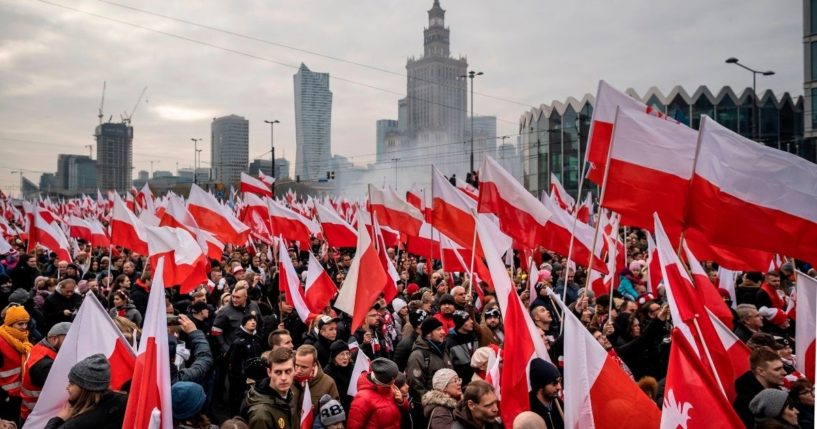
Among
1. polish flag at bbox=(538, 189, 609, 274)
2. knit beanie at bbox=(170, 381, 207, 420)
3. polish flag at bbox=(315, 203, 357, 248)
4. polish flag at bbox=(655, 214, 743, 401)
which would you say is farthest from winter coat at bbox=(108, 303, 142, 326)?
polish flag at bbox=(655, 214, 743, 401)

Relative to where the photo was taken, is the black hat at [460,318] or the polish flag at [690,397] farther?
the black hat at [460,318]

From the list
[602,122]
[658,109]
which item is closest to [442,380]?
[602,122]

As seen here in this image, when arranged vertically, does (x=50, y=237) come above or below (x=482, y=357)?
above

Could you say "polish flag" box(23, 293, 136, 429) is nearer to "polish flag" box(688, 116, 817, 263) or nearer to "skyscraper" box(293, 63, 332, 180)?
"polish flag" box(688, 116, 817, 263)

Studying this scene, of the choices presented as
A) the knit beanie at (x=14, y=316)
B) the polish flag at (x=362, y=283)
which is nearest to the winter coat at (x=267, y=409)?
the polish flag at (x=362, y=283)

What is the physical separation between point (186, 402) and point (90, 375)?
1.92ft

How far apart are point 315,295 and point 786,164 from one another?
18.4 feet

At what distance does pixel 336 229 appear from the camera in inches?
518

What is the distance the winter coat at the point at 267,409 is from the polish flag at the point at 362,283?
8.15 ft

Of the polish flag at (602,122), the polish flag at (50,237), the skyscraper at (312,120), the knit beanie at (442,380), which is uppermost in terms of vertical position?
the skyscraper at (312,120)

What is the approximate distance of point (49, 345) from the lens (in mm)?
5473

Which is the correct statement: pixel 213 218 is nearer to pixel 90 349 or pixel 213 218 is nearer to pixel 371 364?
pixel 90 349

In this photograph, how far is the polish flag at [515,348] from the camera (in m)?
4.51

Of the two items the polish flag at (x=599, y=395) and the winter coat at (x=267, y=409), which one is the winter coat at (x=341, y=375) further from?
the polish flag at (x=599, y=395)
